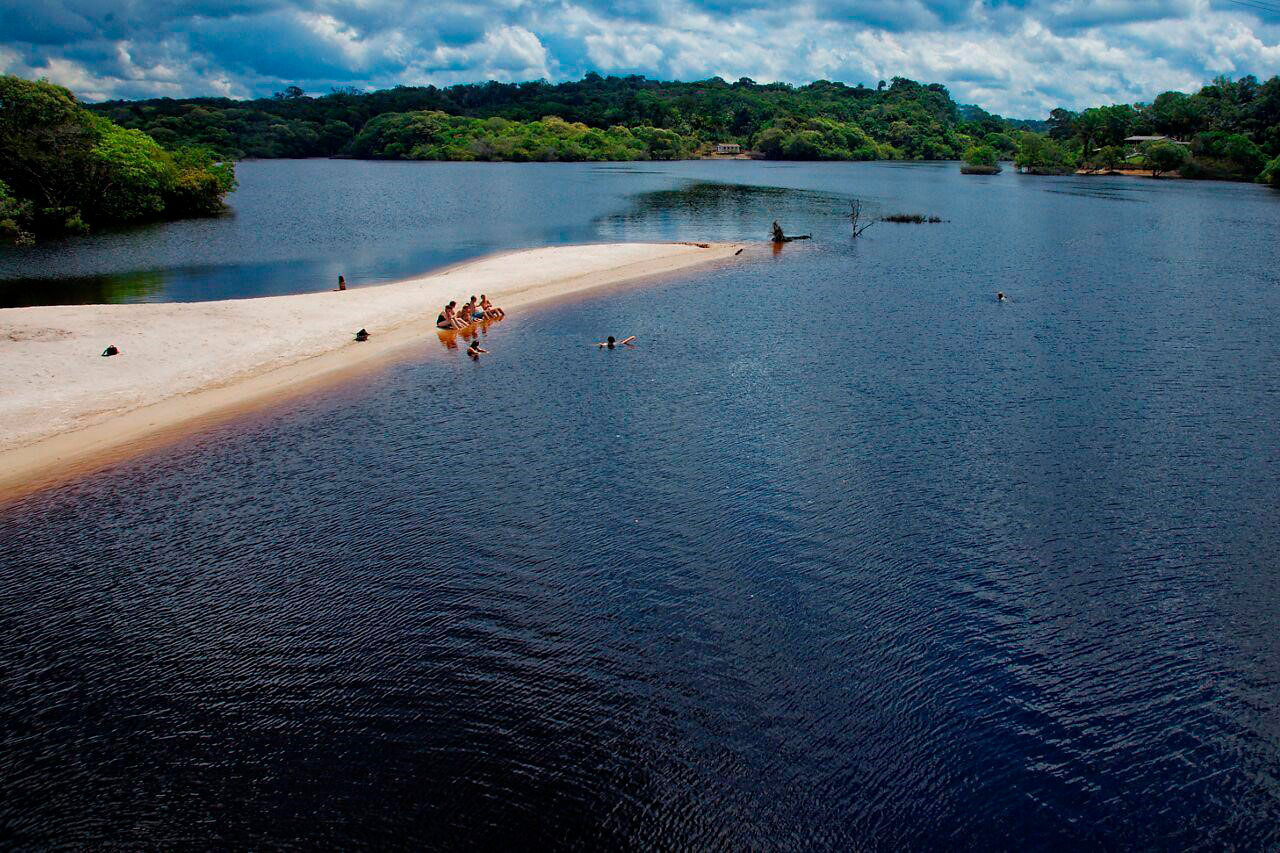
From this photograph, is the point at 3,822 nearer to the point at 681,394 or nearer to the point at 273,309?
the point at 681,394

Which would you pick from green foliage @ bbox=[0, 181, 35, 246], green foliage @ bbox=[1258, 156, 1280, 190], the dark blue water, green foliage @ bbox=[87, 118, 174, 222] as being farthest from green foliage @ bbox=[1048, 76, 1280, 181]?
green foliage @ bbox=[0, 181, 35, 246]

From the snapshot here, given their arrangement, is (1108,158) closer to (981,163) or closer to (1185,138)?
(1185,138)

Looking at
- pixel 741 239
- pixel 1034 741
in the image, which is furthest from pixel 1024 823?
pixel 741 239

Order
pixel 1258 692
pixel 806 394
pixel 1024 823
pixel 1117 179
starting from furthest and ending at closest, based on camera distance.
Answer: pixel 1117 179 → pixel 806 394 → pixel 1258 692 → pixel 1024 823

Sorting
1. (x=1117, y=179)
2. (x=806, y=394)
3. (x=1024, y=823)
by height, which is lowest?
(x=1024, y=823)

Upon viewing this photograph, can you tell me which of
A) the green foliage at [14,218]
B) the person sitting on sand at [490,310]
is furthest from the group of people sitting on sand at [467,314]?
the green foliage at [14,218]

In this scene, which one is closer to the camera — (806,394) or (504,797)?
(504,797)
